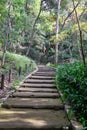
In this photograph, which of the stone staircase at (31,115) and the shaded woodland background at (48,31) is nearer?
the stone staircase at (31,115)

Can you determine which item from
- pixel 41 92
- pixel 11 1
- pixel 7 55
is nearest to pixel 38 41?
pixel 7 55

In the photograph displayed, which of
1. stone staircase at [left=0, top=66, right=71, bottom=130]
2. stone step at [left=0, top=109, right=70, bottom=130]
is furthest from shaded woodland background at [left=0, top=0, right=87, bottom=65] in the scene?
stone step at [left=0, top=109, right=70, bottom=130]

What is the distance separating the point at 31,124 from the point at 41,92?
4731mm

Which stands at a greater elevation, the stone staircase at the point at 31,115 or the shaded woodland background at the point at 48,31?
the shaded woodland background at the point at 48,31

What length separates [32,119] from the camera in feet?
20.4

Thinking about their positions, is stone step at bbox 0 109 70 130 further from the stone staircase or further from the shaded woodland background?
the shaded woodland background

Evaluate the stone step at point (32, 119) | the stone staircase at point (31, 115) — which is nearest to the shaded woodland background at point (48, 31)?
the stone staircase at point (31, 115)

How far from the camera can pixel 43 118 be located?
6355 mm

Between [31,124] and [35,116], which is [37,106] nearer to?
[35,116]

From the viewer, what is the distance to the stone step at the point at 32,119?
556 centimetres

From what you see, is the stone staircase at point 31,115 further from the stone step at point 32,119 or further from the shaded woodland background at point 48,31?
the shaded woodland background at point 48,31

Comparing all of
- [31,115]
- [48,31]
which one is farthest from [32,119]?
[48,31]

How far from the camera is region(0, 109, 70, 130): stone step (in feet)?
18.2

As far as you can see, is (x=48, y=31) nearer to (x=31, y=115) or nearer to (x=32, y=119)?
(x=31, y=115)
